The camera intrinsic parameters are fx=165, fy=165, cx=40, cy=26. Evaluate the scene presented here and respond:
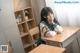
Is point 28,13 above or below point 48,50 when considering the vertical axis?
above

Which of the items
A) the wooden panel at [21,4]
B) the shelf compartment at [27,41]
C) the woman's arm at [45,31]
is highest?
the wooden panel at [21,4]

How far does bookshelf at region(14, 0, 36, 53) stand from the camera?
11.9 ft

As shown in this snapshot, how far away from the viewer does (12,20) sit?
3117 mm

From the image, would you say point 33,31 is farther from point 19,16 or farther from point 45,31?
point 45,31

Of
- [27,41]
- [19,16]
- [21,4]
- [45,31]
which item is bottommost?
[27,41]

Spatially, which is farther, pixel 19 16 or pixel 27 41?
pixel 27 41

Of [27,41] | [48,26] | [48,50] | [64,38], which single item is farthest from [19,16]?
[48,50]

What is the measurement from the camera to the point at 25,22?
3674 mm

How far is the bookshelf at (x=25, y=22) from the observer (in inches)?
143

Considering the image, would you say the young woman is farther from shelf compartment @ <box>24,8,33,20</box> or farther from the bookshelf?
shelf compartment @ <box>24,8,33,20</box>

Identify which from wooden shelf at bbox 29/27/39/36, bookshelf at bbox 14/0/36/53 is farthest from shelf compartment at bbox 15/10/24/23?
wooden shelf at bbox 29/27/39/36

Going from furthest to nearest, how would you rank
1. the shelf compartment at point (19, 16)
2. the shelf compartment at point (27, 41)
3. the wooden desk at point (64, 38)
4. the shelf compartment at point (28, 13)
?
the shelf compartment at point (28, 13) → the shelf compartment at point (27, 41) → the shelf compartment at point (19, 16) → the wooden desk at point (64, 38)

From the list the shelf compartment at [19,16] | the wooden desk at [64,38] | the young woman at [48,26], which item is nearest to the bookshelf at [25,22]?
the shelf compartment at [19,16]

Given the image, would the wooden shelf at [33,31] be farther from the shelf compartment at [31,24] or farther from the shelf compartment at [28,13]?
the shelf compartment at [28,13]
